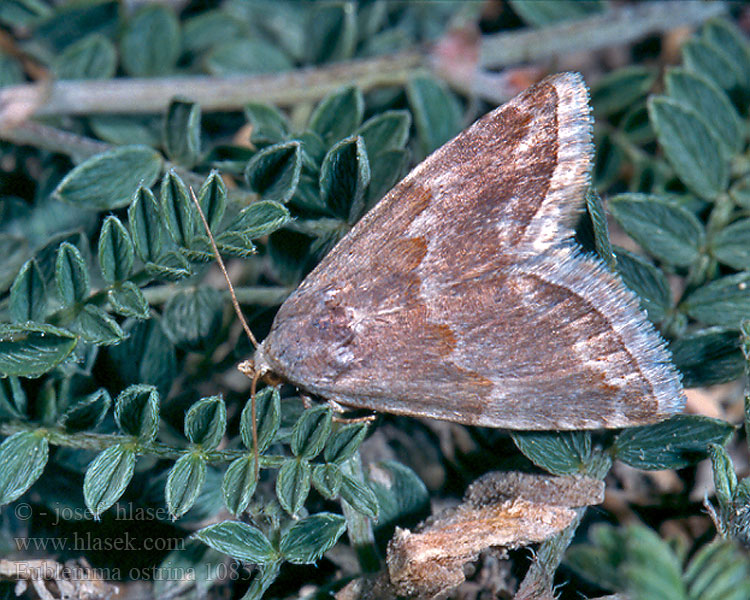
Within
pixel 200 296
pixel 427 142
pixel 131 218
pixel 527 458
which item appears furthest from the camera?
pixel 427 142

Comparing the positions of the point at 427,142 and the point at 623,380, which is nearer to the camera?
the point at 623,380

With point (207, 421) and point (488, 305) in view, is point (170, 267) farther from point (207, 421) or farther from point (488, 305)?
point (488, 305)

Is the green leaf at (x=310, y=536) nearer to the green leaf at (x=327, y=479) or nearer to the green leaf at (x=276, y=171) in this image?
the green leaf at (x=327, y=479)

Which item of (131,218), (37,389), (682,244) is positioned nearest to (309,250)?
(131,218)

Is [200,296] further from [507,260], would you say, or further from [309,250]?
[507,260]

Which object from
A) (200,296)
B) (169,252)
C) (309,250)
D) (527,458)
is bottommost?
(527,458)

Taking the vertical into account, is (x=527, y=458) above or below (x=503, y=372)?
below
